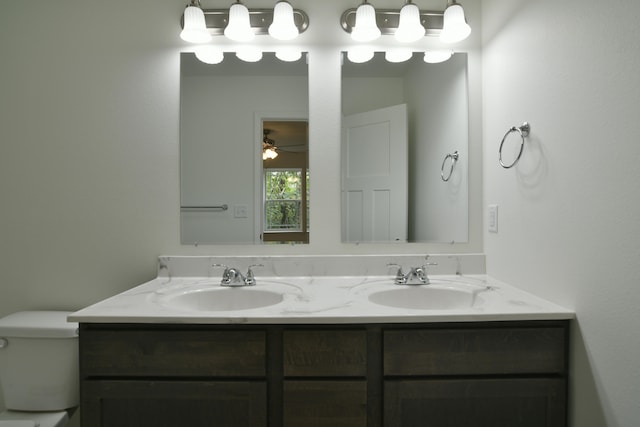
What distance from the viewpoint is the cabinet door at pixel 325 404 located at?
96 centimetres

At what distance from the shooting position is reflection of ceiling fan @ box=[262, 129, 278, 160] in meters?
1.53

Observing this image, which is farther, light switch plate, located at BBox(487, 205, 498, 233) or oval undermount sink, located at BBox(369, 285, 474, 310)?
light switch plate, located at BBox(487, 205, 498, 233)

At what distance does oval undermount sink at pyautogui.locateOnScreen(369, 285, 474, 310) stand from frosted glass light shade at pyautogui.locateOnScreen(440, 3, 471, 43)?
3.53 feet

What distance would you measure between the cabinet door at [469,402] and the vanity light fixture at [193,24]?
5.00 feet

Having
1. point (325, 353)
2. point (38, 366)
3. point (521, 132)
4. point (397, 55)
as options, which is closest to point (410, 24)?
point (397, 55)

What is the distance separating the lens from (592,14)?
88cm

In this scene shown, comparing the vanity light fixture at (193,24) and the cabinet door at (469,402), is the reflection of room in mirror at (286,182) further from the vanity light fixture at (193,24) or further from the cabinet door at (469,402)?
the cabinet door at (469,402)

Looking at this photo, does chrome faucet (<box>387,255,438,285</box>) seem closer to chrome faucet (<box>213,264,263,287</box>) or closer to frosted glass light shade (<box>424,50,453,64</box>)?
chrome faucet (<box>213,264,263,287</box>)

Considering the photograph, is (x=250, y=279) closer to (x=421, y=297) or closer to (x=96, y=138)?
(x=421, y=297)

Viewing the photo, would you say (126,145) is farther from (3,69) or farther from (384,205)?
(384,205)

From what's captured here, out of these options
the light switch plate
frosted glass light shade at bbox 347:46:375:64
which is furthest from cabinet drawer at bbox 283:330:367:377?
frosted glass light shade at bbox 347:46:375:64

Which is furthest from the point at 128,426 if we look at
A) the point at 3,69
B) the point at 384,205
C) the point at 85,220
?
the point at 3,69

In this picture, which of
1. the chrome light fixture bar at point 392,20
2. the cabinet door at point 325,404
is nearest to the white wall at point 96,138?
the chrome light fixture bar at point 392,20

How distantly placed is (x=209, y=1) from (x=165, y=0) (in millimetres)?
199
